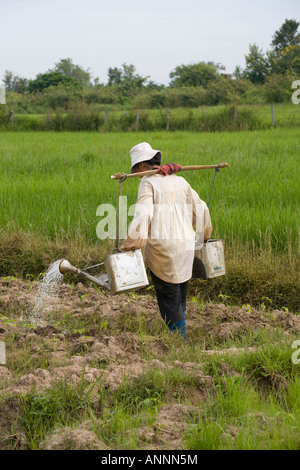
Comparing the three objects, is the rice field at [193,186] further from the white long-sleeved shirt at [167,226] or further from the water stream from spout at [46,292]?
the white long-sleeved shirt at [167,226]

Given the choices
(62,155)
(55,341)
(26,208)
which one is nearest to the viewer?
(55,341)

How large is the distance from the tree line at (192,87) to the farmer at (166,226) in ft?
63.0

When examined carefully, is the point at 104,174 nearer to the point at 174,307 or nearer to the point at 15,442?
the point at 174,307

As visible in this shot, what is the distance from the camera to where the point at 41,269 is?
550cm

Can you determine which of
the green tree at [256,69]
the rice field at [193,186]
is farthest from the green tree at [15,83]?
the rice field at [193,186]

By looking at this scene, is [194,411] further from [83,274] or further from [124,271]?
[83,274]

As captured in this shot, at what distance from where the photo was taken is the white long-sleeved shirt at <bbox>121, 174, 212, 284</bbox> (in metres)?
3.46

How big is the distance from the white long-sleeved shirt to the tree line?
19193mm

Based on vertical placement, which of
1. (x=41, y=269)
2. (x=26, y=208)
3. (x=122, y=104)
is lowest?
(x=41, y=269)

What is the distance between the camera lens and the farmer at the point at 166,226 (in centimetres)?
346

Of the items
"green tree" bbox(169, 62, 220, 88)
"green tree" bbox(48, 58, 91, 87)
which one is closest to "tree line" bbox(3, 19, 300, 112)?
"green tree" bbox(169, 62, 220, 88)

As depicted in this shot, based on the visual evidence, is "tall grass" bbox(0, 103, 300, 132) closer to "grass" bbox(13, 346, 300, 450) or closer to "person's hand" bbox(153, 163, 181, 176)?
"person's hand" bbox(153, 163, 181, 176)

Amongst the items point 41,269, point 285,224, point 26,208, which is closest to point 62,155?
point 26,208

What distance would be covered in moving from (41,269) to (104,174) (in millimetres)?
2794
